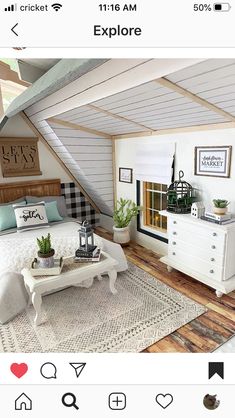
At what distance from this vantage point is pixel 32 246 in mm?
2500

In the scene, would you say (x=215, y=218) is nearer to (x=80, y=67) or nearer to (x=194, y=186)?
(x=194, y=186)

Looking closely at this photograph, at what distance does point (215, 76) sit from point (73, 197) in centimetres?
317

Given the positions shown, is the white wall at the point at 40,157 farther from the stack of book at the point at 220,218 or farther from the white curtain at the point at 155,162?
the stack of book at the point at 220,218

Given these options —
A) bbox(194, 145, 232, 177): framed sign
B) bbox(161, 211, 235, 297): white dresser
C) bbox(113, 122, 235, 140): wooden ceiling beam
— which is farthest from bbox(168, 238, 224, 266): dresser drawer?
bbox(113, 122, 235, 140): wooden ceiling beam

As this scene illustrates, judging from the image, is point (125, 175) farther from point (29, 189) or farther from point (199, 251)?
point (199, 251)

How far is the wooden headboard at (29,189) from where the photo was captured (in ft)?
11.6

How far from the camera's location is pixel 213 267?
229 centimetres
